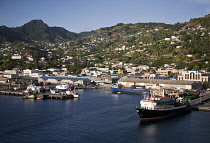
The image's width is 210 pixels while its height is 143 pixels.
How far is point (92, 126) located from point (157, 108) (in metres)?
6.27

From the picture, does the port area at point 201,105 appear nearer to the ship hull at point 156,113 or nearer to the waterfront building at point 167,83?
the ship hull at point 156,113

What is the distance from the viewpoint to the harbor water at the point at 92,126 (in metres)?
18.3

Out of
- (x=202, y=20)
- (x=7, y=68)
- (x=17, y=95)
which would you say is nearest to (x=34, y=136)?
(x=17, y=95)

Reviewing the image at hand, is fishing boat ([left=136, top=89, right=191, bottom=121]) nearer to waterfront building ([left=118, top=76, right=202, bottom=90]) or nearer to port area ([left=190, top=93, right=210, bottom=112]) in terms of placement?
port area ([left=190, top=93, right=210, bottom=112])

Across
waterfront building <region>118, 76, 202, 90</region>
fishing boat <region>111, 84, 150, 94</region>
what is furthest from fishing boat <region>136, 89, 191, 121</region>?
waterfront building <region>118, 76, 202, 90</region>

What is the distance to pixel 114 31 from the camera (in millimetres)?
158000

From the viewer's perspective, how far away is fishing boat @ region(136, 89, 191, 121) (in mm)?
23391

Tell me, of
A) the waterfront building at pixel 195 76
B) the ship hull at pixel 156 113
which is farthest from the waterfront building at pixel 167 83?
the ship hull at pixel 156 113

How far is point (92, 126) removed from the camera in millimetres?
21031

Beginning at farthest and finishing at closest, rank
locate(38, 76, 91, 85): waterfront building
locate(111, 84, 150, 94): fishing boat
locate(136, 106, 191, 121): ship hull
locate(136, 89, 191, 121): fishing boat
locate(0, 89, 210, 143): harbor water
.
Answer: locate(38, 76, 91, 85): waterfront building < locate(111, 84, 150, 94): fishing boat < locate(136, 89, 191, 121): fishing boat < locate(136, 106, 191, 121): ship hull < locate(0, 89, 210, 143): harbor water

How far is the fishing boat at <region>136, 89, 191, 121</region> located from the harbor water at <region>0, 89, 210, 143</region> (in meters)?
0.75

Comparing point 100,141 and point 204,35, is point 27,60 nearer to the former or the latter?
point 204,35

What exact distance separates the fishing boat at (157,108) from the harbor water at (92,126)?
0.75m

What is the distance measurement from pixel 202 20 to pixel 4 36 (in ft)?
299
